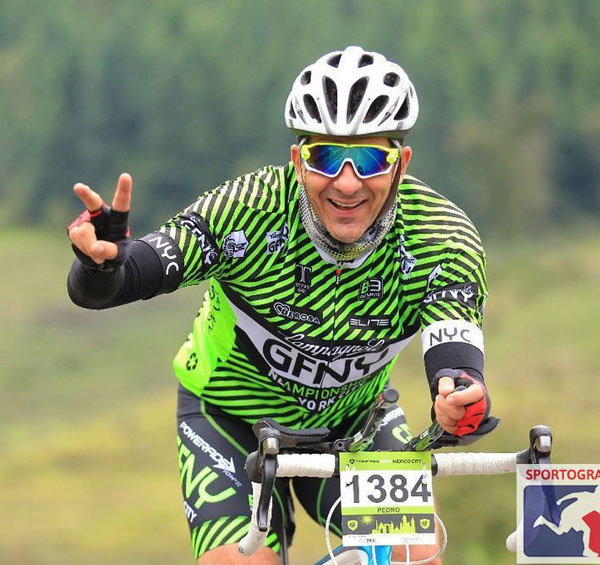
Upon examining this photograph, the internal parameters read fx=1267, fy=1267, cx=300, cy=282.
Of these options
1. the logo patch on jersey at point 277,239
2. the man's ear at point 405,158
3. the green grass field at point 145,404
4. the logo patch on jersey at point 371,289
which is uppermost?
the green grass field at point 145,404

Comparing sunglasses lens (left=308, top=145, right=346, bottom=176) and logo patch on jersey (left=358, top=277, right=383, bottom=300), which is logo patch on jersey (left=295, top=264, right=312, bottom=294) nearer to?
logo patch on jersey (left=358, top=277, right=383, bottom=300)

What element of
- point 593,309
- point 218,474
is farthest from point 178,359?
point 593,309

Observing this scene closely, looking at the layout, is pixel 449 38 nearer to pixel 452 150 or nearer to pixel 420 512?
pixel 452 150

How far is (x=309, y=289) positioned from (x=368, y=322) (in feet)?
0.95

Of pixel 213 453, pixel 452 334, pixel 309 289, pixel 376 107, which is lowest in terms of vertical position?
pixel 213 453

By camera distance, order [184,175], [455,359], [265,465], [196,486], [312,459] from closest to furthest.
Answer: [265,465] → [312,459] → [455,359] → [196,486] → [184,175]

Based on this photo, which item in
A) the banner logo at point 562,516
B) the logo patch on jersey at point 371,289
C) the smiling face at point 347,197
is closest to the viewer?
the banner logo at point 562,516

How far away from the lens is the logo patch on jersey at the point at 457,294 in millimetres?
5163

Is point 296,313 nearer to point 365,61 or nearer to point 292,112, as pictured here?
point 292,112

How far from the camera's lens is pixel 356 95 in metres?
5.27

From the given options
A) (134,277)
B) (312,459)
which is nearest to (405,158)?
(134,277)

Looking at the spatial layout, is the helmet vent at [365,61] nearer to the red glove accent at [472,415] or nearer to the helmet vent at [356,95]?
the helmet vent at [356,95]

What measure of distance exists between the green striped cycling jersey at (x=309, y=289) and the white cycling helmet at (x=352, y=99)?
1.16 ft

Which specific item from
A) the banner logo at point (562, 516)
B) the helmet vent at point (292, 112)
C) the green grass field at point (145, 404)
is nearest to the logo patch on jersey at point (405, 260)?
the helmet vent at point (292, 112)
